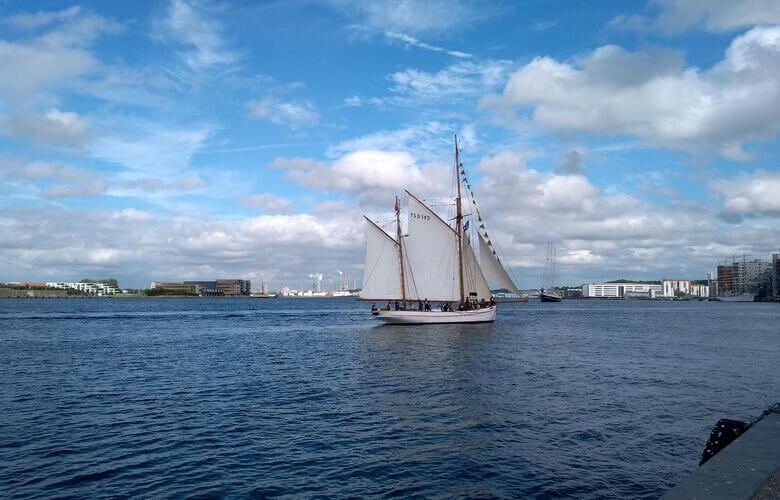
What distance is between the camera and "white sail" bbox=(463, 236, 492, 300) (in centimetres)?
9088

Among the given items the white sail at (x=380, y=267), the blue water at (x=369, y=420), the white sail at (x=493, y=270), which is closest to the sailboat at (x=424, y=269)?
the white sail at (x=380, y=267)

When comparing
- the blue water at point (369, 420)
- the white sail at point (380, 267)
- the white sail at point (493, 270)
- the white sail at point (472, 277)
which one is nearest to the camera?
the blue water at point (369, 420)

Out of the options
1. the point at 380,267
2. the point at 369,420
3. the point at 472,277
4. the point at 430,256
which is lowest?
the point at 369,420

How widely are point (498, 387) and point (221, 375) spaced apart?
67.3 ft

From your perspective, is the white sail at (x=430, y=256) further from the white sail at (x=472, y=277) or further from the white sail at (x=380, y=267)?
the white sail at (x=380, y=267)

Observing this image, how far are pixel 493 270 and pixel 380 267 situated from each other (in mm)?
21338

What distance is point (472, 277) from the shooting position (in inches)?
3632

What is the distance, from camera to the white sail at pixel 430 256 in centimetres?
8725

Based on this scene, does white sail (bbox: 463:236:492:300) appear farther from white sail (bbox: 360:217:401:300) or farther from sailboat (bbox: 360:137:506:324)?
white sail (bbox: 360:217:401:300)

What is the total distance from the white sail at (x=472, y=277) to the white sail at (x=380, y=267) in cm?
1131

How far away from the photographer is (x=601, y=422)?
25453 millimetres

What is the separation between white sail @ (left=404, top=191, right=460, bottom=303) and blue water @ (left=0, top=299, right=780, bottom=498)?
119 feet

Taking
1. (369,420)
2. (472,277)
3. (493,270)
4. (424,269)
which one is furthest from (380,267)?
(369,420)

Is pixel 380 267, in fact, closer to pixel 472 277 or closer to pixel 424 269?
pixel 424 269
